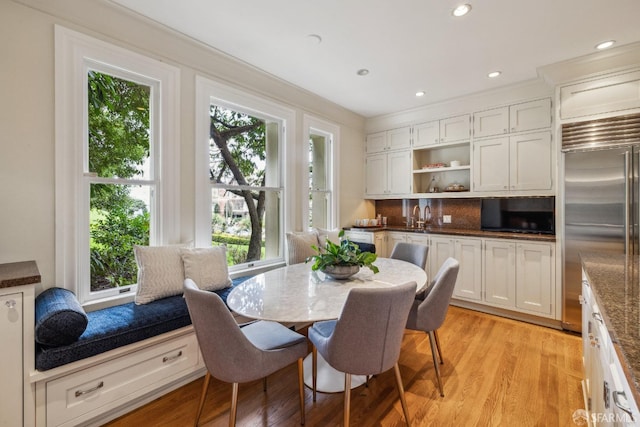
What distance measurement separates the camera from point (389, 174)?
469 centimetres

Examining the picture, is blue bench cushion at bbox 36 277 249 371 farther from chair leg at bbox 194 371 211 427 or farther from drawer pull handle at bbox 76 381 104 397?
chair leg at bbox 194 371 211 427

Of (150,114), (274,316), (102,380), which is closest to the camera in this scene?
(274,316)

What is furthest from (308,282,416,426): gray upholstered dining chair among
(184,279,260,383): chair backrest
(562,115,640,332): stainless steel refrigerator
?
(562,115,640,332): stainless steel refrigerator

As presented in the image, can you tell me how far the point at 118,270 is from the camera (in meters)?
2.34

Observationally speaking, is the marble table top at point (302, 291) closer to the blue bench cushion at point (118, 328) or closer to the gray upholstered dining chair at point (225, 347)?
the gray upholstered dining chair at point (225, 347)

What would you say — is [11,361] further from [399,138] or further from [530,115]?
[530,115]

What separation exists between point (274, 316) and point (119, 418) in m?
1.33

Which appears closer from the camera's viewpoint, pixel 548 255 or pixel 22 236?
pixel 22 236

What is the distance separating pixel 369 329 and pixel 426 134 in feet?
11.8

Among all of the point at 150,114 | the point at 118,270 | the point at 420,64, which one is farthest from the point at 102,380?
the point at 420,64

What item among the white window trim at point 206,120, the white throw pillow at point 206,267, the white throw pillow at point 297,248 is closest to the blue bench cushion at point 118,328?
the white throw pillow at point 206,267

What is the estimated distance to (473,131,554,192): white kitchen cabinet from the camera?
3.36 metres

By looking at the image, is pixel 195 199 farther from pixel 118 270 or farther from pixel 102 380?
pixel 102 380

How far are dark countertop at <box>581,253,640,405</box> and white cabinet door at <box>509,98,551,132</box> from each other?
2019mm
